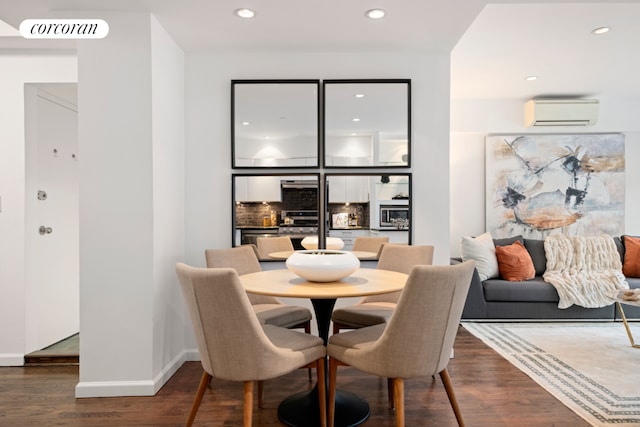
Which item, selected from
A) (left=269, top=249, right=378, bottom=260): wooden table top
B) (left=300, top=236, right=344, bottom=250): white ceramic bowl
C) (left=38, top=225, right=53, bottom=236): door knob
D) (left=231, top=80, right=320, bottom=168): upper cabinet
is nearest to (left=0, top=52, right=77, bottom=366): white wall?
(left=38, top=225, right=53, bottom=236): door knob

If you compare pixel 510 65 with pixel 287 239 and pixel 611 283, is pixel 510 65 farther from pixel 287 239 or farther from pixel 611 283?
pixel 287 239

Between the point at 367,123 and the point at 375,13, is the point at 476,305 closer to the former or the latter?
the point at 367,123

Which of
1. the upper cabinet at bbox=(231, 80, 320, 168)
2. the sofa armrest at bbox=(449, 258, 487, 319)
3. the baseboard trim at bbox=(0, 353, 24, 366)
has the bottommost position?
the baseboard trim at bbox=(0, 353, 24, 366)

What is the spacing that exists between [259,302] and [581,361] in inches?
95.0

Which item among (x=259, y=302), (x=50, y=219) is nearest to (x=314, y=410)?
(x=259, y=302)

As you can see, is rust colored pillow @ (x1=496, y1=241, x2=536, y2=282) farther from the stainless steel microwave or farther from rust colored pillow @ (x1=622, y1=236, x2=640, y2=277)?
the stainless steel microwave

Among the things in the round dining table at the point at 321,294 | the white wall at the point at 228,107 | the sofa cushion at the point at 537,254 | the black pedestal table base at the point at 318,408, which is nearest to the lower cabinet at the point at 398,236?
the white wall at the point at 228,107

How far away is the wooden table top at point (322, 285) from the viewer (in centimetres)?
189

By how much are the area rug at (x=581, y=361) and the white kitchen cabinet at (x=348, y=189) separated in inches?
65.1

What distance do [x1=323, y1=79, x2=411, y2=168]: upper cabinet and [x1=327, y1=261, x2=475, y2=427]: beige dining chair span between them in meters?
1.49

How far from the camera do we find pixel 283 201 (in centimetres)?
317

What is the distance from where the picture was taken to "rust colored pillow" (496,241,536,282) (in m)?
4.30

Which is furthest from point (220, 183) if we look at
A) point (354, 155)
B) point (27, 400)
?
point (27, 400)

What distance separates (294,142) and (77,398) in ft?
7.23
